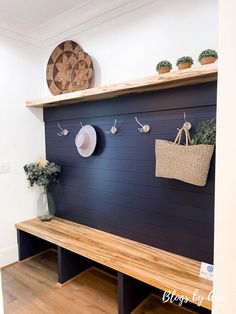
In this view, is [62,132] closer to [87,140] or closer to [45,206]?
[87,140]

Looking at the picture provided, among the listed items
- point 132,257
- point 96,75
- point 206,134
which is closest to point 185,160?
point 206,134

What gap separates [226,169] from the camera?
79cm

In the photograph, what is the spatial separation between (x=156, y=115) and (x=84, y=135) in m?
0.76

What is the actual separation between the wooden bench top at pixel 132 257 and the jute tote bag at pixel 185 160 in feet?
2.07

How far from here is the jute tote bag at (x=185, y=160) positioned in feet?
4.90

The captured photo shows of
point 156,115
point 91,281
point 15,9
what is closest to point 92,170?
point 156,115

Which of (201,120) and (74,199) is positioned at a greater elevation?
(201,120)

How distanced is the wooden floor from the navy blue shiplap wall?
0.52 meters

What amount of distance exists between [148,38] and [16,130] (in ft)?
5.58

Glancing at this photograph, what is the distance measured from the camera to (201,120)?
166 cm

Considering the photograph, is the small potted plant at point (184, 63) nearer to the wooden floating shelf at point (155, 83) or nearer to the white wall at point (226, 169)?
the wooden floating shelf at point (155, 83)

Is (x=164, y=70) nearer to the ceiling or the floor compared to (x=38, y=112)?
nearer to the ceiling

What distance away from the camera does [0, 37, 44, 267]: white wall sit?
8.21 feet

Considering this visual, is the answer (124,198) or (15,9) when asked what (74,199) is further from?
(15,9)
